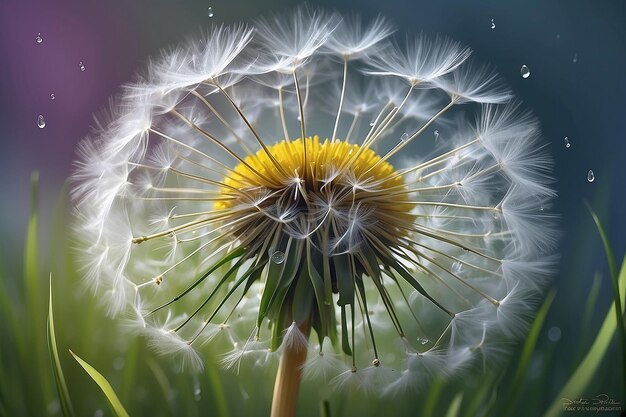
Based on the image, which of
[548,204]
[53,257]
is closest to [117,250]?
[53,257]

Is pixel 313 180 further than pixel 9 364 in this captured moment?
No

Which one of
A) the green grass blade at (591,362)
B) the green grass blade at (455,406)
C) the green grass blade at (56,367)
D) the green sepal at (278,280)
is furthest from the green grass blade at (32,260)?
the green grass blade at (591,362)

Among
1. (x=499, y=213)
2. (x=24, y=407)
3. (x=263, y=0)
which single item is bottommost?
(x=24, y=407)

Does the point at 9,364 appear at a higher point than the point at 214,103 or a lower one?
lower

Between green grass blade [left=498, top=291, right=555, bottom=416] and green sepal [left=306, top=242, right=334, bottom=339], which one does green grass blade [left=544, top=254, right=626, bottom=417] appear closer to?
green grass blade [left=498, top=291, right=555, bottom=416]

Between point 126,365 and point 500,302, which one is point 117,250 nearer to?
point 126,365

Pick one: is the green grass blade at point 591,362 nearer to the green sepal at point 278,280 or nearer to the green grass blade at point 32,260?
the green sepal at point 278,280

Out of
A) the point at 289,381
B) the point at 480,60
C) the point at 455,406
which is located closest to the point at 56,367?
the point at 289,381
